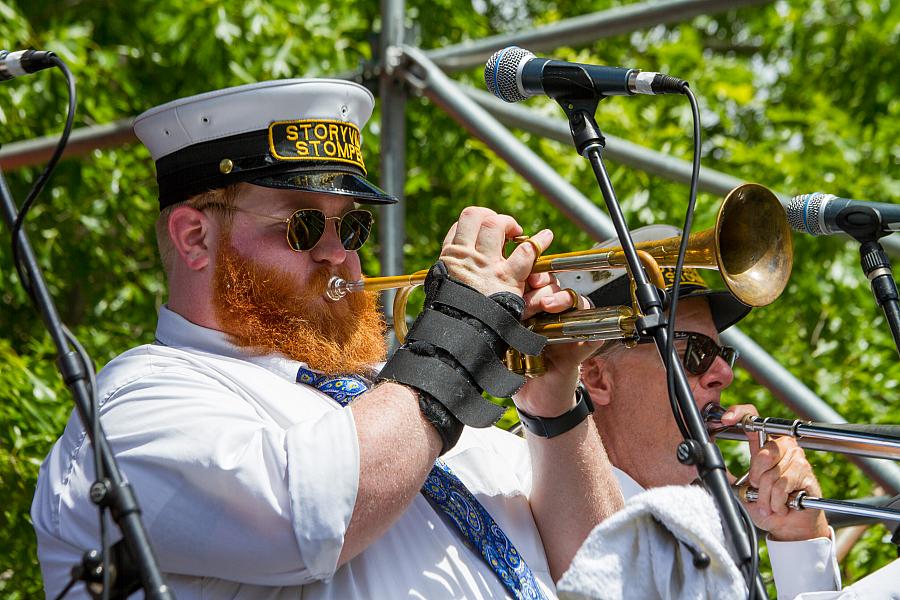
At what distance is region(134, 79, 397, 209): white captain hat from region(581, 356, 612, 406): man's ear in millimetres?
1061

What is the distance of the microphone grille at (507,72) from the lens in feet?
8.02

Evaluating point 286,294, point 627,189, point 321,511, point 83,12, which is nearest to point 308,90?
point 286,294

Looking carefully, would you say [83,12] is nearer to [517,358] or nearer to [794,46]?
[517,358]

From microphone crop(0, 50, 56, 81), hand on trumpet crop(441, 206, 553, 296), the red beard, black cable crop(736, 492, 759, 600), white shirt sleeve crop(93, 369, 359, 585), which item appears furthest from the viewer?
the red beard

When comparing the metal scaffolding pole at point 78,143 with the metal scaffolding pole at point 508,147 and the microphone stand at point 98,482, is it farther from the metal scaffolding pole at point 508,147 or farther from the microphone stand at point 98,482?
the microphone stand at point 98,482

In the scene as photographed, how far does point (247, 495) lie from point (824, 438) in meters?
1.45

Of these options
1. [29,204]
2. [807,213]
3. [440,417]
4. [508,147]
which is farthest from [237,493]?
[508,147]

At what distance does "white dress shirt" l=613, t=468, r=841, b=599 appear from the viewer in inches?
124

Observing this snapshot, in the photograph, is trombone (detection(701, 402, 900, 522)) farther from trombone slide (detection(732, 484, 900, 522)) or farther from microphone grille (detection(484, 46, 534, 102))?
microphone grille (detection(484, 46, 534, 102))

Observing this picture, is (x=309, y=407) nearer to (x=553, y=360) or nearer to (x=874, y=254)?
(x=553, y=360)

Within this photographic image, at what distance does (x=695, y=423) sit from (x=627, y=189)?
3.87 metres

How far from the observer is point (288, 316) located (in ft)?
9.50

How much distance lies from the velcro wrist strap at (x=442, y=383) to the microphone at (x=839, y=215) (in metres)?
0.86

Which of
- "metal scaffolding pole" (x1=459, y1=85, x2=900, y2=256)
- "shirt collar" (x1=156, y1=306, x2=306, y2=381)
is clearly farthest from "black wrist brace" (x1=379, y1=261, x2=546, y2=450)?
"metal scaffolding pole" (x1=459, y1=85, x2=900, y2=256)
